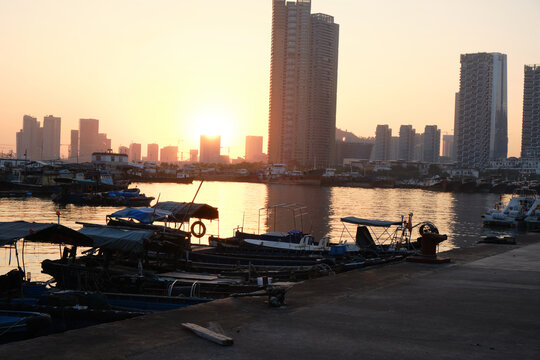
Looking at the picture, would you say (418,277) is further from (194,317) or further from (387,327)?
(194,317)

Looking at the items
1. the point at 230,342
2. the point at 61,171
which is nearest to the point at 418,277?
the point at 230,342

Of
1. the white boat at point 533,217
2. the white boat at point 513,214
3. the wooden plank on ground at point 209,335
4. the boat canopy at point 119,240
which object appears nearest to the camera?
the wooden plank on ground at point 209,335

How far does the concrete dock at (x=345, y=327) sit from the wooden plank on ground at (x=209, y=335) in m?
0.10

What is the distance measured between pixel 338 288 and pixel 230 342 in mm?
5771

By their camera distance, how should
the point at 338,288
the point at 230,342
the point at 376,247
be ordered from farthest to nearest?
the point at 376,247 → the point at 338,288 → the point at 230,342

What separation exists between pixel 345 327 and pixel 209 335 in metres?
2.49

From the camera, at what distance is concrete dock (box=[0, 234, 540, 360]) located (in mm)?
8633

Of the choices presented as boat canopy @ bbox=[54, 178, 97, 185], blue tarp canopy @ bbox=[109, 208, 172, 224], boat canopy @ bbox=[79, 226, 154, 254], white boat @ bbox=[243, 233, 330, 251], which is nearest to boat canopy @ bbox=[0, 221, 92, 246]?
boat canopy @ bbox=[79, 226, 154, 254]

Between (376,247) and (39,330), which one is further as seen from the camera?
(376,247)

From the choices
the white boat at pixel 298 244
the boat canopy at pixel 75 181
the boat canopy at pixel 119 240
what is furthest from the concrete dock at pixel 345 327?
the boat canopy at pixel 75 181

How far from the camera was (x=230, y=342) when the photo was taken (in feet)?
29.3

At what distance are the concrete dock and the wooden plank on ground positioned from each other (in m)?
0.10

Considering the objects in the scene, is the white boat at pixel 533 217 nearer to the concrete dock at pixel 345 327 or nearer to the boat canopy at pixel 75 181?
the concrete dock at pixel 345 327

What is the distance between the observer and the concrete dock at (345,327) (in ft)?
28.3
